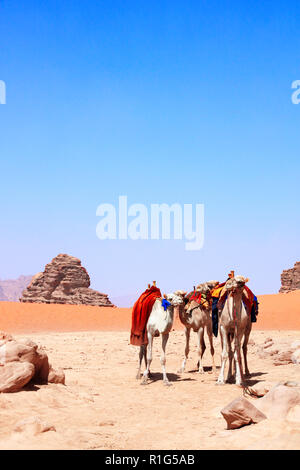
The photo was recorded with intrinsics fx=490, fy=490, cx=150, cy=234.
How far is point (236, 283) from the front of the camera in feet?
35.6

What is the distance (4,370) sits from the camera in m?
9.64

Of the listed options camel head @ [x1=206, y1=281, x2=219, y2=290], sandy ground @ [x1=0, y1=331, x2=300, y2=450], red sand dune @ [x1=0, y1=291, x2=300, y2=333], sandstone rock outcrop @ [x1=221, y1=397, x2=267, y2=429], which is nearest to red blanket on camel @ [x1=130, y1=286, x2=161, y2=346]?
sandy ground @ [x1=0, y1=331, x2=300, y2=450]

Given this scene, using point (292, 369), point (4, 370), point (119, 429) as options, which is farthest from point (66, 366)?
point (119, 429)

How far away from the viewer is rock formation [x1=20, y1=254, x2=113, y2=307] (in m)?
76.7

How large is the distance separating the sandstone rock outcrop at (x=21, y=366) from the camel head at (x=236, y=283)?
430 centimetres

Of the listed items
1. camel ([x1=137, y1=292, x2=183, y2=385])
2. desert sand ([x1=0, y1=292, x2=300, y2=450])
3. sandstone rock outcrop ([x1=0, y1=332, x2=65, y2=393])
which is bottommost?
desert sand ([x1=0, y1=292, x2=300, y2=450])

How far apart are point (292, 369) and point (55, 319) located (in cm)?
2641

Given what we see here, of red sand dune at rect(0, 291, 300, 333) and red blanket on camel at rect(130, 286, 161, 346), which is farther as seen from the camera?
red sand dune at rect(0, 291, 300, 333)

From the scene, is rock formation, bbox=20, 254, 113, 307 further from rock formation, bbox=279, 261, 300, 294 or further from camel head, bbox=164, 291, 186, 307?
camel head, bbox=164, 291, 186, 307

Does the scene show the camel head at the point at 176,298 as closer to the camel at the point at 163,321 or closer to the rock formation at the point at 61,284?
the camel at the point at 163,321

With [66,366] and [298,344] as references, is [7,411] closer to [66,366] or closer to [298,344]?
[66,366]

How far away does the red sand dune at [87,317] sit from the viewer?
1288 inches

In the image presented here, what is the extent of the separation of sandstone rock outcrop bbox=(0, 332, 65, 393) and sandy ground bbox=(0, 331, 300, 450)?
0.85 feet

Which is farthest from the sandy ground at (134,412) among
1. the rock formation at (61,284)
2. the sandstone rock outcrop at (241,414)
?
the rock formation at (61,284)
